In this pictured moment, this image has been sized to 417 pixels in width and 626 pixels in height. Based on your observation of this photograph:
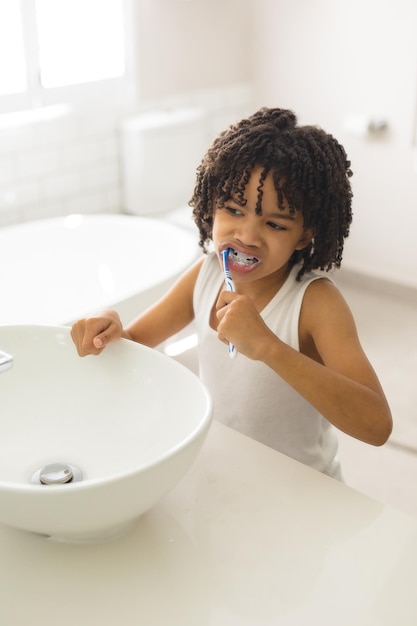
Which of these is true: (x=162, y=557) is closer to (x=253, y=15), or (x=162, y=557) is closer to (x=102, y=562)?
(x=102, y=562)

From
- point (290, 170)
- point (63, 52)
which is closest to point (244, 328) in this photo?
point (290, 170)

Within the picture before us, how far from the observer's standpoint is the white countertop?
2.46 feet

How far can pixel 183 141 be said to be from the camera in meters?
3.19

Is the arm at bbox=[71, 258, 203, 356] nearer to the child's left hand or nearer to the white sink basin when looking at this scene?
the white sink basin

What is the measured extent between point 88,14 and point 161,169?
2.23 feet

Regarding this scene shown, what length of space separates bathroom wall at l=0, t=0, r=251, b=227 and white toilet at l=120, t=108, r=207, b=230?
2.8 inches

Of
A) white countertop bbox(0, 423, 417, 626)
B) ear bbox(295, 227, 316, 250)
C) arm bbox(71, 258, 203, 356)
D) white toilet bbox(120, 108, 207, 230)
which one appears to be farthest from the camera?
white toilet bbox(120, 108, 207, 230)

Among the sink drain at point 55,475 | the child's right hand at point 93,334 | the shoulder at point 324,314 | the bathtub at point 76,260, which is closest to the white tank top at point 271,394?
the shoulder at point 324,314

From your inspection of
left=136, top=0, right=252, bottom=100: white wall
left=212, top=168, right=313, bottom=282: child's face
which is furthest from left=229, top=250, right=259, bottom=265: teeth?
left=136, top=0, right=252, bottom=100: white wall

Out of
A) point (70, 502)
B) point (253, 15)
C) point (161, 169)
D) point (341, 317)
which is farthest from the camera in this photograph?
point (253, 15)

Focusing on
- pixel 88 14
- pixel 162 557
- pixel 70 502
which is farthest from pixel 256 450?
pixel 88 14

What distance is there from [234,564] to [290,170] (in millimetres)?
562

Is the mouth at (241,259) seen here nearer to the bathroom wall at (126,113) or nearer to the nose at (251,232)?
the nose at (251,232)

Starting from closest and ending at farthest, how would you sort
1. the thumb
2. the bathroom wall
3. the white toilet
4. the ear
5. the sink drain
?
1. the sink drain
2. the thumb
3. the ear
4. the bathroom wall
5. the white toilet
